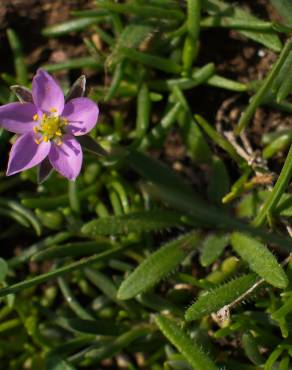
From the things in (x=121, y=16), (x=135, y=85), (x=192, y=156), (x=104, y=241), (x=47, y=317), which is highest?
(x=121, y=16)

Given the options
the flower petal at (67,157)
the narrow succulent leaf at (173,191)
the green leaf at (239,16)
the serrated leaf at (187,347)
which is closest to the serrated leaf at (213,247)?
the narrow succulent leaf at (173,191)

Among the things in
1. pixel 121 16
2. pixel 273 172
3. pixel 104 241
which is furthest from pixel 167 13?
pixel 104 241

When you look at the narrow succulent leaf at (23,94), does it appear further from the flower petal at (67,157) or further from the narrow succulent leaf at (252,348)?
the narrow succulent leaf at (252,348)

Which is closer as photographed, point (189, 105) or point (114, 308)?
point (114, 308)

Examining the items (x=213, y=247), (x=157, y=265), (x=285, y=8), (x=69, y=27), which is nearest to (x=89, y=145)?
(x=157, y=265)

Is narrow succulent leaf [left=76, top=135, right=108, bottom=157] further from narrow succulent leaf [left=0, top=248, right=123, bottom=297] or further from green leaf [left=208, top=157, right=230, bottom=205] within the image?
green leaf [left=208, top=157, right=230, bottom=205]

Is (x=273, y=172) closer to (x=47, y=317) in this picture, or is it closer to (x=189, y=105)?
(x=189, y=105)

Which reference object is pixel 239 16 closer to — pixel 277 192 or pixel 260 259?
pixel 277 192
